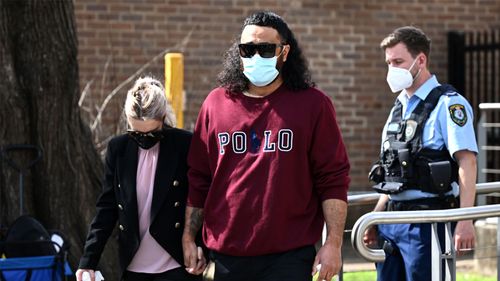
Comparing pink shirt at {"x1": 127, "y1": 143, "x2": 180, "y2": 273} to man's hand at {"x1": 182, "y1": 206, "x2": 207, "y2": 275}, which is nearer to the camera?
man's hand at {"x1": 182, "y1": 206, "x2": 207, "y2": 275}

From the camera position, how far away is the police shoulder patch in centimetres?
498

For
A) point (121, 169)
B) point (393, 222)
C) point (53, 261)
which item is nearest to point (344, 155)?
point (393, 222)

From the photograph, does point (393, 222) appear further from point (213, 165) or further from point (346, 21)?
point (346, 21)

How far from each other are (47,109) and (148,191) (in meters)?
2.27

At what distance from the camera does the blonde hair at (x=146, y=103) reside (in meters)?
4.72

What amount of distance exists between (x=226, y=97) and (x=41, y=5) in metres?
2.77

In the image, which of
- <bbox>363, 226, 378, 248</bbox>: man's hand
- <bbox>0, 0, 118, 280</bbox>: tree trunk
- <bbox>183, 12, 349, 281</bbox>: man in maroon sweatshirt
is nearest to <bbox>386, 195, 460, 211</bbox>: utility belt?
<bbox>363, 226, 378, 248</bbox>: man's hand

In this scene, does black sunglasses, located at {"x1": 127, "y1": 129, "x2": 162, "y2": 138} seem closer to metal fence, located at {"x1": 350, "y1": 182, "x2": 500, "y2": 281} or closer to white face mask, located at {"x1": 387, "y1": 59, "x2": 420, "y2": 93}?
Result: metal fence, located at {"x1": 350, "y1": 182, "x2": 500, "y2": 281}

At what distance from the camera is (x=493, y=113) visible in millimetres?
11422

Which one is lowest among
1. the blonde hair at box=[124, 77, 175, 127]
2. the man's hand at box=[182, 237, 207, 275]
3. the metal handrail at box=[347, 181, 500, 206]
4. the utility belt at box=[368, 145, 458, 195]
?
the man's hand at box=[182, 237, 207, 275]

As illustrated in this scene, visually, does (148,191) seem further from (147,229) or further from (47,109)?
(47,109)

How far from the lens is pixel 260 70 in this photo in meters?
4.41

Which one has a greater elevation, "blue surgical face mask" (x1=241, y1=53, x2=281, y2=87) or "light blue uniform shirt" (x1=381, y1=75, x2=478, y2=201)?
"blue surgical face mask" (x1=241, y1=53, x2=281, y2=87)

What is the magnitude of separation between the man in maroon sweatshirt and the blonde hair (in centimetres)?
30
